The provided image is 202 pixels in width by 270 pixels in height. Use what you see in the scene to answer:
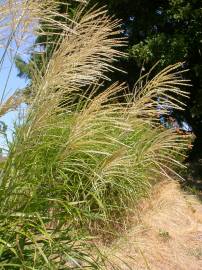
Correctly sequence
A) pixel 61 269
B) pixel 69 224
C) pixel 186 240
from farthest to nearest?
pixel 186 240 → pixel 69 224 → pixel 61 269

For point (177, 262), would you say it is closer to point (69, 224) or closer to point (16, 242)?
point (69, 224)

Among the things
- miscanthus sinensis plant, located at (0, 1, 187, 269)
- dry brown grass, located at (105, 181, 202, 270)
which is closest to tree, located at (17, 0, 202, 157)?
Result: dry brown grass, located at (105, 181, 202, 270)

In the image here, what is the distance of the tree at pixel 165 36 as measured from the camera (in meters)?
9.63

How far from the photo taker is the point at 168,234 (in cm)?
575

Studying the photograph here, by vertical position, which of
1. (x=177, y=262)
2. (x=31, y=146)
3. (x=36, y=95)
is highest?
(x=36, y=95)

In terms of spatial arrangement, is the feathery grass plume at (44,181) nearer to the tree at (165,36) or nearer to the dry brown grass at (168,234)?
the dry brown grass at (168,234)

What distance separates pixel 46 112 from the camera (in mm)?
1967

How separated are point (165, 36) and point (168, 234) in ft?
17.3

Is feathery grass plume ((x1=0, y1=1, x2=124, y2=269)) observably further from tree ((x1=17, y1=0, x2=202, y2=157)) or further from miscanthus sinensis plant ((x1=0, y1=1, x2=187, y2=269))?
tree ((x1=17, y1=0, x2=202, y2=157))

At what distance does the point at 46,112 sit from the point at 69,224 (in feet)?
2.56

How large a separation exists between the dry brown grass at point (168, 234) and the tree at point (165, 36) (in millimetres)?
3136

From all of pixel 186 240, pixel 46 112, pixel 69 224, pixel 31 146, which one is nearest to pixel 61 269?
pixel 69 224

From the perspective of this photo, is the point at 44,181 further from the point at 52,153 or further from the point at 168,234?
the point at 168,234

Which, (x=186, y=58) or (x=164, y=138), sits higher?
(x=186, y=58)
